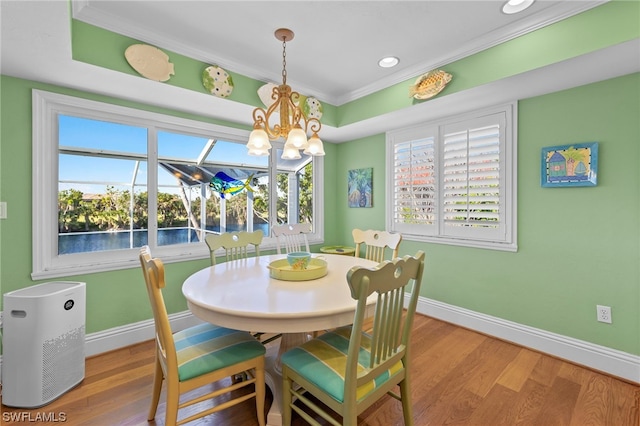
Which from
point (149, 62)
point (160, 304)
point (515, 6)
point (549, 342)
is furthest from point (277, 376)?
point (515, 6)

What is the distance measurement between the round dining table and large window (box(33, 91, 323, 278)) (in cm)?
114

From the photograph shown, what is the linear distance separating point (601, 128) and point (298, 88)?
2536 mm

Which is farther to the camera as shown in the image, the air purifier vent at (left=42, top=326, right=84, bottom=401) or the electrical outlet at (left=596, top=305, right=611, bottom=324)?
the electrical outlet at (left=596, top=305, right=611, bottom=324)

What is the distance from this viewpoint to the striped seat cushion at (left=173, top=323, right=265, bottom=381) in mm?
1332

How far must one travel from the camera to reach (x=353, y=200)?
3.91 m

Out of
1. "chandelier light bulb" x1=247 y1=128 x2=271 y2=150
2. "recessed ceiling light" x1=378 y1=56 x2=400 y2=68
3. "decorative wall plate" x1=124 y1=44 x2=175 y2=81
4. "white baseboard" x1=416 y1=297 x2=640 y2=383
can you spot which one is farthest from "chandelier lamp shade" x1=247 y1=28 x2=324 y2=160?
"white baseboard" x1=416 y1=297 x2=640 y2=383

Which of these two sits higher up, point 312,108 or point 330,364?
point 312,108

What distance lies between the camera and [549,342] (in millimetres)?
2301

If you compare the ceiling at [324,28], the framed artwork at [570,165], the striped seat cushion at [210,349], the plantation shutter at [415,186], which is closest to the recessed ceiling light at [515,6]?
the ceiling at [324,28]

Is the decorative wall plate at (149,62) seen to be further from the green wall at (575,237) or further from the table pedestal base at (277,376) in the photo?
the green wall at (575,237)

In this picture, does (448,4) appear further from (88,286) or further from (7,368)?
(7,368)

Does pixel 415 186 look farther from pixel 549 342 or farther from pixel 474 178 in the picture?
pixel 549 342

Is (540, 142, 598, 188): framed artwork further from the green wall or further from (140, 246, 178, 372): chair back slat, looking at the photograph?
(140, 246, 178, 372): chair back slat

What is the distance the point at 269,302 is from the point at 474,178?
7.65ft
